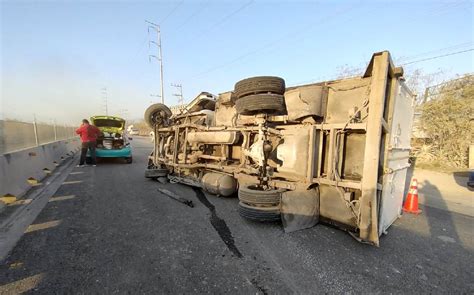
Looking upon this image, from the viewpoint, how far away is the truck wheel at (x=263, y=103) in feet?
13.2

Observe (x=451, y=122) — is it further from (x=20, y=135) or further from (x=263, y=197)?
(x=20, y=135)

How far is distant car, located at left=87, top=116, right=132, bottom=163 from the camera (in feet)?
33.5

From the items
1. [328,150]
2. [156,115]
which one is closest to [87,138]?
[156,115]

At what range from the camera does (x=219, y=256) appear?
2.82 metres

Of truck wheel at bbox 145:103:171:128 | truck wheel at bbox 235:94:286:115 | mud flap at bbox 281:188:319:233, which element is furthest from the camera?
truck wheel at bbox 145:103:171:128

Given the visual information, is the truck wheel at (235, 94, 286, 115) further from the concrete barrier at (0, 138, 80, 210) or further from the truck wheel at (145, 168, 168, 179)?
the concrete barrier at (0, 138, 80, 210)

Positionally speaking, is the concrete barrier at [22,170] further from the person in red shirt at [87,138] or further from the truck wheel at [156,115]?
the truck wheel at [156,115]

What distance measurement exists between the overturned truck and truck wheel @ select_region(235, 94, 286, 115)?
0.06 ft

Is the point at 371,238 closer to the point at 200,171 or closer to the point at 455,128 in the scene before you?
the point at 200,171

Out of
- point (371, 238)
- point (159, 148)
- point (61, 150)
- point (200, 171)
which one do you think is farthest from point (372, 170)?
point (61, 150)

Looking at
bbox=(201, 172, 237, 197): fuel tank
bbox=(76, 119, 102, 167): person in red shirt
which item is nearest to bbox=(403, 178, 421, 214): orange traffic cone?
bbox=(201, 172, 237, 197): fuel tank

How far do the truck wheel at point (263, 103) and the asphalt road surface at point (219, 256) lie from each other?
6.27 ft

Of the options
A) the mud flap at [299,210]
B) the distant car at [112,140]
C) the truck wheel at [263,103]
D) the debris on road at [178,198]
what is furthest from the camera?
the distant car at [112,140]

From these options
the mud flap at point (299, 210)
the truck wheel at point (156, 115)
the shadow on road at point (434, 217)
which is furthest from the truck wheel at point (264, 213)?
the truck wheel at point (156, 115)
